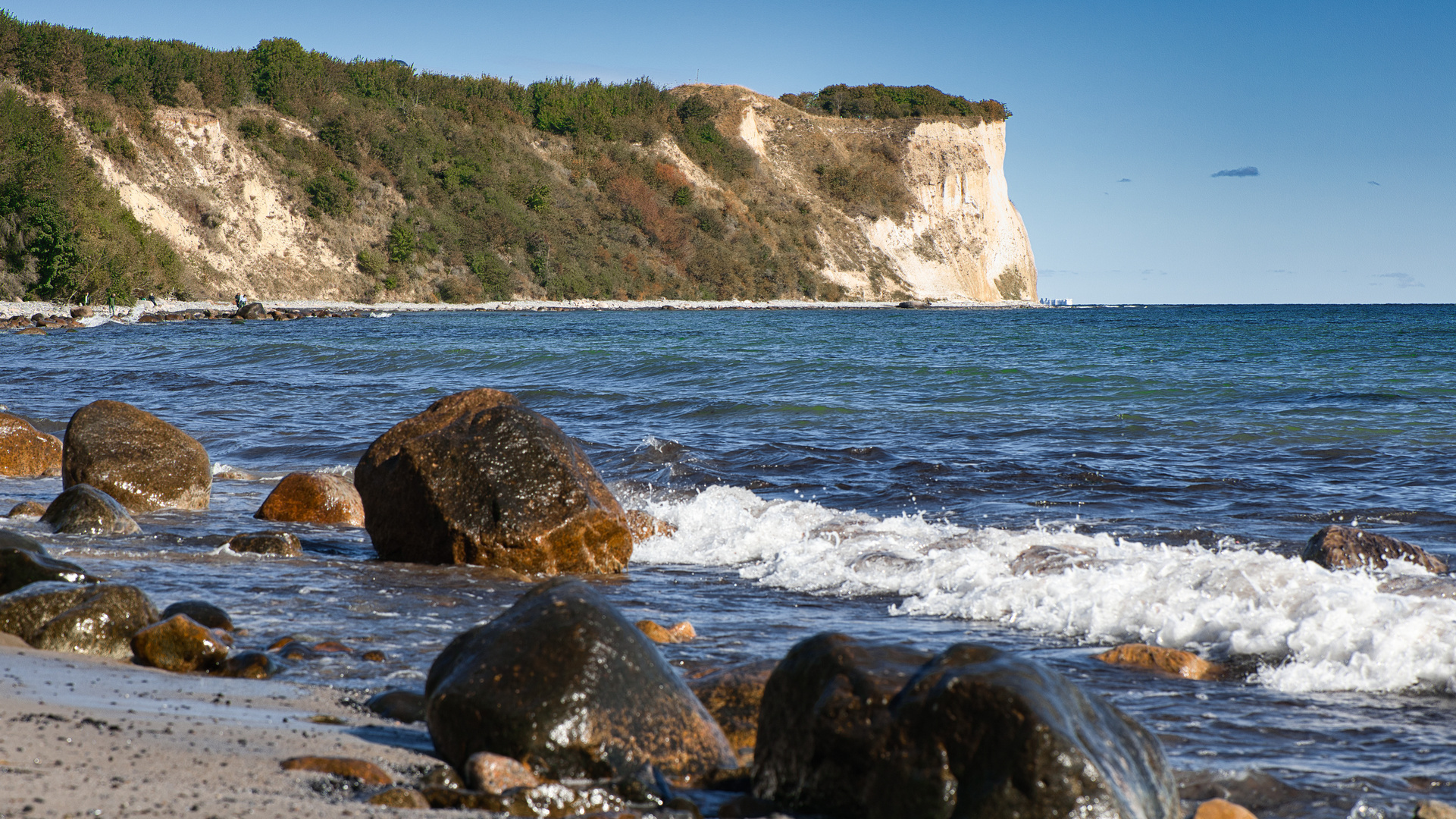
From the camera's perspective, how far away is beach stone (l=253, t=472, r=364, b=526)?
8031 mm

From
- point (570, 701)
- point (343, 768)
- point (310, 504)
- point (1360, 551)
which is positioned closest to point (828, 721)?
point (570, 701)

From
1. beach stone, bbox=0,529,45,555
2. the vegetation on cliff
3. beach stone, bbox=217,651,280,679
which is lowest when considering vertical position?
beach stone, bbox=217,651,280,679

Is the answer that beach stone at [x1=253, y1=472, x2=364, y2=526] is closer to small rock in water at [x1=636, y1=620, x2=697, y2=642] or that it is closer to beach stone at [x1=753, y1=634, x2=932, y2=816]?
small rock in water at [x1=636, y1=620, x2=697, y2=642]

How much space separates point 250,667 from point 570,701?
1.62m

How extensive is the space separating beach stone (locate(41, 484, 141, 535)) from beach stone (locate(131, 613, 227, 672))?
10.2 feet

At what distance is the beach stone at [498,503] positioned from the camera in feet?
20.6

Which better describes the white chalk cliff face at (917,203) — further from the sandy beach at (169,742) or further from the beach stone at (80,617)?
the sandy beach at (169,742)

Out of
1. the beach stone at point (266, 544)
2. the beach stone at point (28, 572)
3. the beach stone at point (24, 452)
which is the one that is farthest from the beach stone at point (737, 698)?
the beach stone at point (24, 452)

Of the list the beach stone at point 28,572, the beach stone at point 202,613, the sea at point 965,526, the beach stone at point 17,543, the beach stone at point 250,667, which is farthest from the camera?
the beach stone at point 17,543

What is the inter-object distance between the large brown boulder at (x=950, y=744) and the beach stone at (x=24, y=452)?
9451 millimetres

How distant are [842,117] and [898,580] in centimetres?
9282

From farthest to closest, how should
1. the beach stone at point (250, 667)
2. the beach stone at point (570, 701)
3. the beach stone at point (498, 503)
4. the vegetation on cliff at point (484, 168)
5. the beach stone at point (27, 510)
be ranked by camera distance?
1. the vegetation on cliff at point (484, 168)
2. the beach stone at point (27, 510)
3. the beach stone at point (498, 503)
4. the beach stone at point (250, 667)
5. the beach stone at point (570, 701)

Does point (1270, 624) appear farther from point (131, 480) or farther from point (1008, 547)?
point (131, 480)

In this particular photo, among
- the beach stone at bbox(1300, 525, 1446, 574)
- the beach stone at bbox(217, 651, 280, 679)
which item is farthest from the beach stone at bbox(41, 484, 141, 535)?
the beach stone at bbox(1300, 525, 1446, 574)
